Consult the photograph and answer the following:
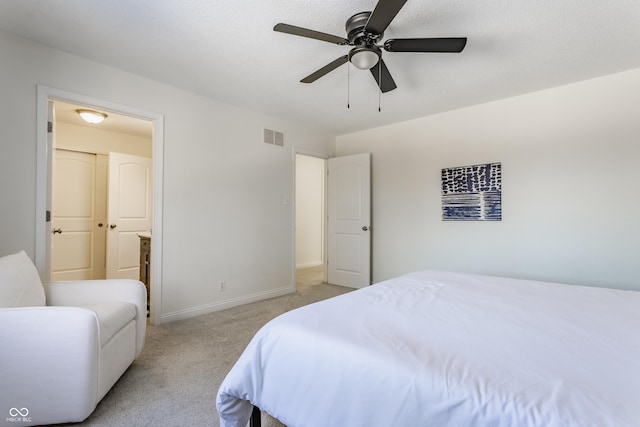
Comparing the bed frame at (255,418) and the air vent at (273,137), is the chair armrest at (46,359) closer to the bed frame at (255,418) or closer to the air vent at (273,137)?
the bed frame at (255,418)

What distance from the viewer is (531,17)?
197cm

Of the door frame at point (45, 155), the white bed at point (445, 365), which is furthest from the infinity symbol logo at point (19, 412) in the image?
the door frame at point (45, 155)

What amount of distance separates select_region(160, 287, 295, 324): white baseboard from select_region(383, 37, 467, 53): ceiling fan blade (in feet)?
9.90

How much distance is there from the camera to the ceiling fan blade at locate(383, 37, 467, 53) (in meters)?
1.75

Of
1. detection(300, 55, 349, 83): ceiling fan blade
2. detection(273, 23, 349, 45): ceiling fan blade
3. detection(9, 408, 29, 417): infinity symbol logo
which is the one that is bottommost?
detection(9, 408, 29, 417): infinity symbol logo

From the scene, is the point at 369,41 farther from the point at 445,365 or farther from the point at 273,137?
the point at 273,137

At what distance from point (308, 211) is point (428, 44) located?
491 cm

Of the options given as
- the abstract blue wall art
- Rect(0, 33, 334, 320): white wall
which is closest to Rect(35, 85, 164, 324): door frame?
Rect(0, 33, 334, 320): white wall

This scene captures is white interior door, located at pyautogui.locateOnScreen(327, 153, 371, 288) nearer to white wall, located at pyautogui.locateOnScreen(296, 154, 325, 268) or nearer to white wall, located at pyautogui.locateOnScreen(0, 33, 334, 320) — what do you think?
white wall, located at pyautogui.locateOnScreen(0, 33, 334, 320)

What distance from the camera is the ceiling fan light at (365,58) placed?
1.84 metres

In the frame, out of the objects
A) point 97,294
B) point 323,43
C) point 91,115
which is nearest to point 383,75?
point 323,43

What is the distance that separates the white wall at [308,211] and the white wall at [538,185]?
8.05ft

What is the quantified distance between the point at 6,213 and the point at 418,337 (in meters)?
2.90

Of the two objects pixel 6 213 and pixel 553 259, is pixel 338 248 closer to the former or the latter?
pixel 553 259
